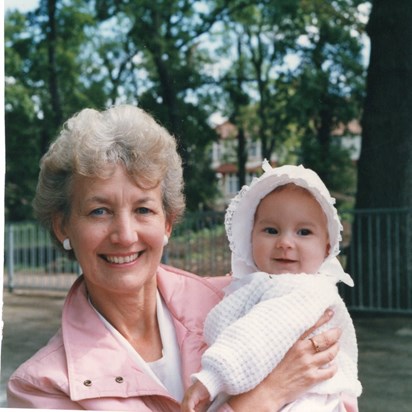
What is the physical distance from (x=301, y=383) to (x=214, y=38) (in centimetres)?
1704

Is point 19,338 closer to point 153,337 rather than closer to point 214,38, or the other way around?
point 153,337

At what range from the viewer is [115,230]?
157 centimetres

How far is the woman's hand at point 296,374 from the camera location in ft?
4.75

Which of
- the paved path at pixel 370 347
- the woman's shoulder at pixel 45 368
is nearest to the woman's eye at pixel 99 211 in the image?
the woman's shoulder at pixel 45 368

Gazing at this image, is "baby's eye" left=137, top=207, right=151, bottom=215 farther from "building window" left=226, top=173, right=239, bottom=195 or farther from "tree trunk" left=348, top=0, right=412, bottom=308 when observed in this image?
"building window" left=226, top=173, right=239, bottom=195

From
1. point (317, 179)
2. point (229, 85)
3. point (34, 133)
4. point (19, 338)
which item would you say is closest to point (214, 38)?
point (229, 85)

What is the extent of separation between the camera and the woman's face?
1.57 metres

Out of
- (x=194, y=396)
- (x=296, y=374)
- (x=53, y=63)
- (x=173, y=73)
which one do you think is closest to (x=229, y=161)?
(x=173, y=73)

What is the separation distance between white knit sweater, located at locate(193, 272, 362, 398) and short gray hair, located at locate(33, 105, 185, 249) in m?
0.30

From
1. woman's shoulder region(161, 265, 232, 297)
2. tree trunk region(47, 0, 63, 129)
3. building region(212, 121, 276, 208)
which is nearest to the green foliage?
tree trunk region(47, 0, 63, 129)

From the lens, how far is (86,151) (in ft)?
5.13

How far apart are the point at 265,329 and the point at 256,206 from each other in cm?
42

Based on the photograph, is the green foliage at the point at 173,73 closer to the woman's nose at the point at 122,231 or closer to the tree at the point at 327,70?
the tree at the point at 327,70

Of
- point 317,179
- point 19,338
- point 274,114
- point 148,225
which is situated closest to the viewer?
point 148,225
